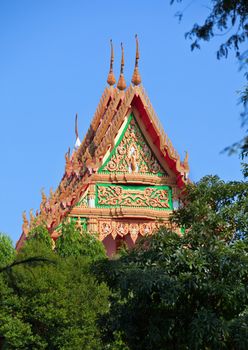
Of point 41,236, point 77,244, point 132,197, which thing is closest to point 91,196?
point 132,197

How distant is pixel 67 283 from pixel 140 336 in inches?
223

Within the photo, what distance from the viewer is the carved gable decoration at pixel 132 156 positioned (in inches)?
832

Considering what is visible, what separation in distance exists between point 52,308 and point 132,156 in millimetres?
5646

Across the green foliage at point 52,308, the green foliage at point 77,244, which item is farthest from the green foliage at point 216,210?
the green foliage at point 77,244

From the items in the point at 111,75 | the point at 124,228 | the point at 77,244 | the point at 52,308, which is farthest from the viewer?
the point at 111,75

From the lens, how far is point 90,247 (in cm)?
1922

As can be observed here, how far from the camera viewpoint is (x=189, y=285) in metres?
11.6

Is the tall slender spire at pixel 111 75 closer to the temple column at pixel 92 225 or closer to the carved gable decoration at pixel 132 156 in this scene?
the carved gable decoration at pixel 132 156

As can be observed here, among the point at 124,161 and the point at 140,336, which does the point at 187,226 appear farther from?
the point at 124,161

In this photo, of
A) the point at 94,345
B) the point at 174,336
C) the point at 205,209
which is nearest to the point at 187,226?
the point at 205,209

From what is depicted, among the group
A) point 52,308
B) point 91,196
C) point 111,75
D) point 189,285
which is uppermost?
point 111,75

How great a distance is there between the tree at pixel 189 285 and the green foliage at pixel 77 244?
20.3ft

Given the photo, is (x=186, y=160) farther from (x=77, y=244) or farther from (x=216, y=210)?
(x=216, y=210)

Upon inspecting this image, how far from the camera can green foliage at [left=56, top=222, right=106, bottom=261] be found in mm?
19109
